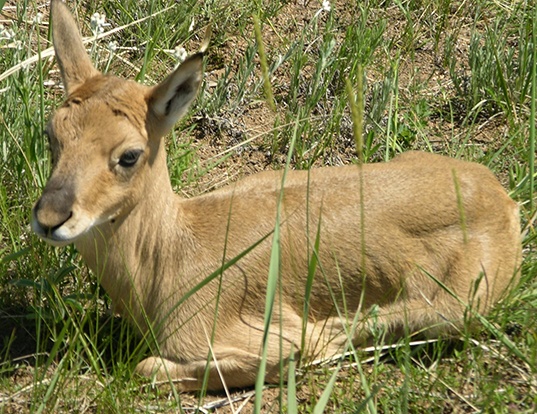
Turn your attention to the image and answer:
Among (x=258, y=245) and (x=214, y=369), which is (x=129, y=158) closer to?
(x=258, y=245)

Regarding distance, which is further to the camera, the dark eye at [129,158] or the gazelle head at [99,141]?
the dark eye at [129,158]

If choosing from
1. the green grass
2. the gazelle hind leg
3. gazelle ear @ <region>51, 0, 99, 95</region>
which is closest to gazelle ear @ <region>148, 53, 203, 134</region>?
gazelle ear @ <region>51, 0, 99, 95</region>

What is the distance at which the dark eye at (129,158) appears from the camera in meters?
4.54

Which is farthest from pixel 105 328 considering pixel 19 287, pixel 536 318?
pixel 536 318

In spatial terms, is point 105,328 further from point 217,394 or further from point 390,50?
point 390,50

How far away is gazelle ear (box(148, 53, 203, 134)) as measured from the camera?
4.56m

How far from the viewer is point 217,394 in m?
4.98

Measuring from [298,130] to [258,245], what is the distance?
160 centimetres

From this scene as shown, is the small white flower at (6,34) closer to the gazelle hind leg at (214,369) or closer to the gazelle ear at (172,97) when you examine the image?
the gazelle ear at (172,97)

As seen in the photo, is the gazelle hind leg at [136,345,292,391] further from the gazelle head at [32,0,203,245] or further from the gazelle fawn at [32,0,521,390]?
the gazelle head at [32,0,203,245]

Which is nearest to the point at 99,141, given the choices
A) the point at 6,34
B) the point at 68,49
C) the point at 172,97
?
the point at 172,97

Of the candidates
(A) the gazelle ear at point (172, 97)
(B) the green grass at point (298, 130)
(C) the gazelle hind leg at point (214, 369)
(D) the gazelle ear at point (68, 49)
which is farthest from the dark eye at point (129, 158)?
(C) the gazelle hind leg at point (214, 369)

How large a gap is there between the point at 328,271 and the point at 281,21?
302cm

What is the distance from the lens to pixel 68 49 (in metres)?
4.91
